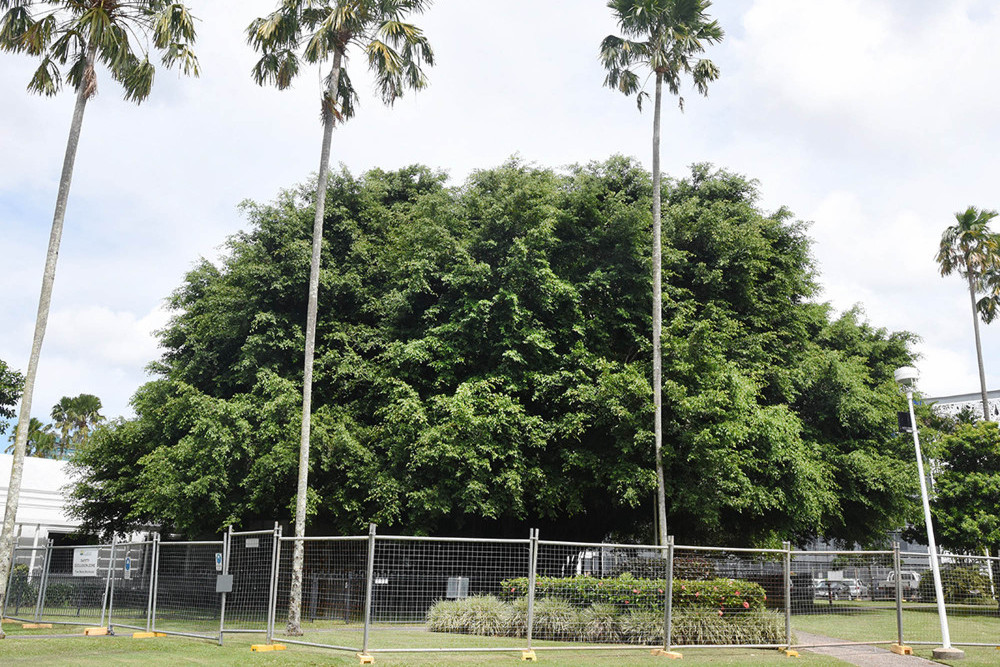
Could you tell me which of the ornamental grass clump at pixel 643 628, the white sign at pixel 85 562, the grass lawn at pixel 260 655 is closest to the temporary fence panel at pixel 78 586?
the white sign at pixel 85 562

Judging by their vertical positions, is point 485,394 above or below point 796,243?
below

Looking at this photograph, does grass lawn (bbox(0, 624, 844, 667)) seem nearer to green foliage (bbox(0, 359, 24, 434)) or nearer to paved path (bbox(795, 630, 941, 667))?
paved path (bbox(795, 630, 941, 667))

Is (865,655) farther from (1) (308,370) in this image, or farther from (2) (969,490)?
(2) (969,490)

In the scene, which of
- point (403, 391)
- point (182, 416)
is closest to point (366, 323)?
point (403, 391)

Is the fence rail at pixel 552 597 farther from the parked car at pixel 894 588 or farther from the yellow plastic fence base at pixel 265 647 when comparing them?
the yellow plastic fence base at pixel 265 647

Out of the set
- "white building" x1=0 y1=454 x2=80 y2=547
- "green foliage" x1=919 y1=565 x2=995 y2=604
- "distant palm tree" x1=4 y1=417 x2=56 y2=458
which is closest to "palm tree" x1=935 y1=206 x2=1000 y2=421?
"green foliage" x1=919 y1=565 x2=995 y2=604

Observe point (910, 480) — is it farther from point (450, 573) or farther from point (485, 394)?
point (450, 573)

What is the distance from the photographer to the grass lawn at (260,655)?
40.7 feet

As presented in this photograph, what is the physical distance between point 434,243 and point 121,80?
1081 cm

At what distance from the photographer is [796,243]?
30.4 metres

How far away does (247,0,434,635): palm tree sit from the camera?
19.4m

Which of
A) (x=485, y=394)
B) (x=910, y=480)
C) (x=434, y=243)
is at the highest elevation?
(x=434, y=243)

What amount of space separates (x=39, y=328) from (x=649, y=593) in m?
14.2

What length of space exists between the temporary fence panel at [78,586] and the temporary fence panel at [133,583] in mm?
231
